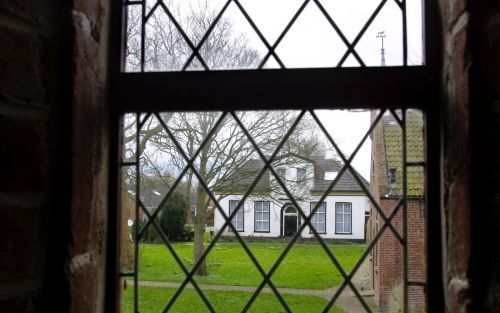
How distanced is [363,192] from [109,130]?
0.54 metres

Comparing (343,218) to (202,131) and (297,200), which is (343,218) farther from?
(202,131)

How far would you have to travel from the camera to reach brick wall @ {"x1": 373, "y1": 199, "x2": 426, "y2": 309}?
898 millimetres

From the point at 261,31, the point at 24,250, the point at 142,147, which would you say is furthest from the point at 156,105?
the point at 24,250

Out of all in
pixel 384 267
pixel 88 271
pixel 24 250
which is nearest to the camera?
pixel 24 250

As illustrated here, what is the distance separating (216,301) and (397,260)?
0.38m

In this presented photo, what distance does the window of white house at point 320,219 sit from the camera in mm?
953

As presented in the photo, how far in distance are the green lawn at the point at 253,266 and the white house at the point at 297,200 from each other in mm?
31

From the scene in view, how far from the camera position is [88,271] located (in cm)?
83

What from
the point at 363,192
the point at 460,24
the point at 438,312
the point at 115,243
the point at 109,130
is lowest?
the point at 438,312

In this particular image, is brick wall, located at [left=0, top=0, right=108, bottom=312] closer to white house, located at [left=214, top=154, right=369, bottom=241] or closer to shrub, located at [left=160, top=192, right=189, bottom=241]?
shrub, located at [left=160, top=192, right=189, bottom=241]

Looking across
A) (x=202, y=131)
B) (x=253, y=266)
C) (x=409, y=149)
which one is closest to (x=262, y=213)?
(x=253, y=266)

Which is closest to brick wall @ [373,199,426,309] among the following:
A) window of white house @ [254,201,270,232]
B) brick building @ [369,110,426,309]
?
brick building @ [369,110,426,309]

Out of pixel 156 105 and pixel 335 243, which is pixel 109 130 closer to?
pixel 156 105

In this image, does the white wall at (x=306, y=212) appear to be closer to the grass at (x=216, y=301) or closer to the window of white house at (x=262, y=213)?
the window of white house at (x=262, y=213)
